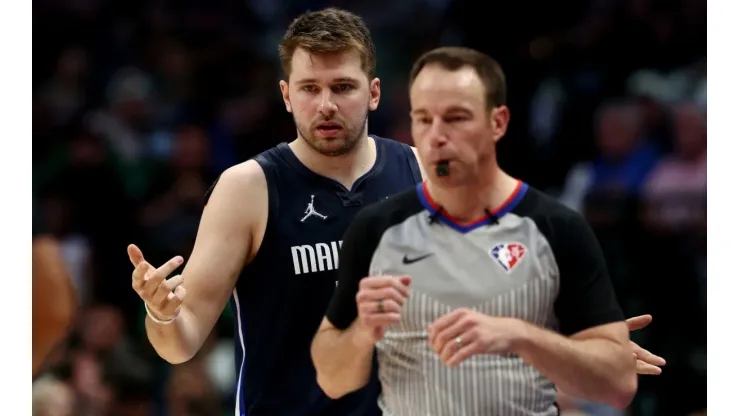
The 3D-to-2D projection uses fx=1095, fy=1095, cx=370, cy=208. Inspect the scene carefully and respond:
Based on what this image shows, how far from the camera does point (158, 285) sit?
3.27 meters

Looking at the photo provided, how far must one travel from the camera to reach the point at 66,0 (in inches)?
362

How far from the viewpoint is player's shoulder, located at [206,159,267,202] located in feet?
12.2

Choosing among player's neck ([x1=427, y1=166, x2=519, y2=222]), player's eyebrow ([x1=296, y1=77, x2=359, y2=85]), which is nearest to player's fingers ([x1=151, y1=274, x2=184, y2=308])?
player's eyebrow ([x1=296, y1=77, x2=359, y2=85])

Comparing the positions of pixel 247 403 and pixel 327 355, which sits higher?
pixel 327 355

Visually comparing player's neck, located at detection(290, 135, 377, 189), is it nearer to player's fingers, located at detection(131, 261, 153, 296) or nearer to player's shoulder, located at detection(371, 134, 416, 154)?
player's shoulder, located at detection(371, 134, 416, 154)

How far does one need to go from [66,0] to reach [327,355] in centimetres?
718

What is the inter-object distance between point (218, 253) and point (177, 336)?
310 mm

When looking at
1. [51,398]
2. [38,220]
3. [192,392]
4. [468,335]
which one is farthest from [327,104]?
[38,220]

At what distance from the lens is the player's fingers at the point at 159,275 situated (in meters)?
3.21

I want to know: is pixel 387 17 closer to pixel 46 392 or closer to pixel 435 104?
pixel 46 392

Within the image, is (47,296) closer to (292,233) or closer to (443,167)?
(292,233)

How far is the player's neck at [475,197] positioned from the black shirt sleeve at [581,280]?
0.55 ft

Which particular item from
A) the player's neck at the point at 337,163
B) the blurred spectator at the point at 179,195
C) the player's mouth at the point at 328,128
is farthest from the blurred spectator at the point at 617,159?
the player's mouth at the point at 328,128
